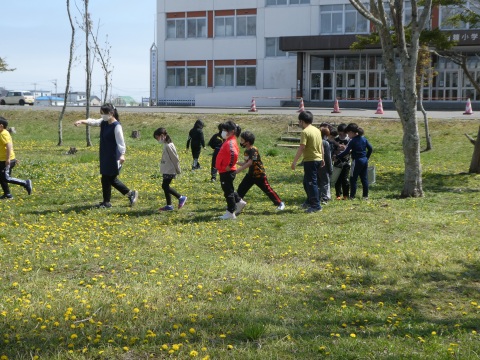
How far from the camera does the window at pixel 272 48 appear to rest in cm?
5491

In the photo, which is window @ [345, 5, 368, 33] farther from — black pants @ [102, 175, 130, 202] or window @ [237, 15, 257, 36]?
black pants @ [102, 175, 130, 202]

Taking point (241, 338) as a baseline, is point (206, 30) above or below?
above

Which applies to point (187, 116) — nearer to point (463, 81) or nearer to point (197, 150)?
point (197, 150)

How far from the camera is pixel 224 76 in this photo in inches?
2258

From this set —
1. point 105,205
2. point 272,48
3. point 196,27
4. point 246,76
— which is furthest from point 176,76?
point 105,205

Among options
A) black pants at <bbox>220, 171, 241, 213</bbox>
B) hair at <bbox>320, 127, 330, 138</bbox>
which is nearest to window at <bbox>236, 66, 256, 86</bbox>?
hair at <bbox>320, 127, 330, 138</bbox>

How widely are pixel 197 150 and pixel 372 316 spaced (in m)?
13.0

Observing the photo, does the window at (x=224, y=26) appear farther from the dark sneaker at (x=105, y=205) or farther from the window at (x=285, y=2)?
the dark sneaker at (x=105, y=205)

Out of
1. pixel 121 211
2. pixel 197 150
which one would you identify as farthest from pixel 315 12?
pixel 121 211

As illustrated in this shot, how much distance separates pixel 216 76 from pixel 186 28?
16.4 ft

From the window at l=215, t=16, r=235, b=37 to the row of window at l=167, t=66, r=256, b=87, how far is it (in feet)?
9.24

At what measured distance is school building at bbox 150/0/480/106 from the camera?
4861 cm

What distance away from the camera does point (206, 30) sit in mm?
57375

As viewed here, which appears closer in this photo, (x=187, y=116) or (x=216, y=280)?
(x=216, y=280)
